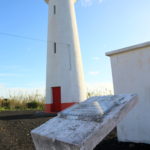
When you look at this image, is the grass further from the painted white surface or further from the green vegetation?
the painted white surface

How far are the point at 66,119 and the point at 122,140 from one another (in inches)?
106

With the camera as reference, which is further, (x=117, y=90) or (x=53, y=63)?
(x=53, y=63)

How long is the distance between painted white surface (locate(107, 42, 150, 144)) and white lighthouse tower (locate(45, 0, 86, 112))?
6019 mm

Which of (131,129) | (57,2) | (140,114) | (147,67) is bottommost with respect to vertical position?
(131,129)

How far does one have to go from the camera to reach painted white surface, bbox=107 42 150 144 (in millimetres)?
4652

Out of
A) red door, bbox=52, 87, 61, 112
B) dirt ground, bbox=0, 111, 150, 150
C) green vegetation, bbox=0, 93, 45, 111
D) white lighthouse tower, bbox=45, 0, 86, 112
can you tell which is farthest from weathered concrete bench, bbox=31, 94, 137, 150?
green vegetation, bbox=0, 93, 45, 111

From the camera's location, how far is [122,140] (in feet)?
16.6

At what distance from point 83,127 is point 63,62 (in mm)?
8986

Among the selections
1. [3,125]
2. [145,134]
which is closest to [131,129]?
[145,134]

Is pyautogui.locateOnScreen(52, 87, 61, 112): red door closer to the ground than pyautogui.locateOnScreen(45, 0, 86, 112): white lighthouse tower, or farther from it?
closer to the ground

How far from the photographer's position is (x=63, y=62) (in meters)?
11.4

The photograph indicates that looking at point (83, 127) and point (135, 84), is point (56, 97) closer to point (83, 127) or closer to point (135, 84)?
point (135, 84)

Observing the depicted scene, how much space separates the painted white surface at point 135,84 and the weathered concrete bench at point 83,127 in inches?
68.8

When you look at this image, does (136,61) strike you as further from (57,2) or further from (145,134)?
(57,2)
